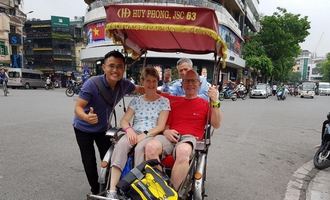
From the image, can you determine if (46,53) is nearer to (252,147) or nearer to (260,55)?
(260,55)

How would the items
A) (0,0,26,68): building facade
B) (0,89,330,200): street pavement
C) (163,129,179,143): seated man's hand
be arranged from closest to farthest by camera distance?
(163,129,179,143): seated man's hand, (0,89,330,200): street pavement, (0,0,26,68): building facade

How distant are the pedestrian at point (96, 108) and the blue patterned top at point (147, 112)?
0.86 feet

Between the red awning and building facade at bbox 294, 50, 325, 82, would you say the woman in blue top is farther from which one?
building facade at bbox 294, 50, 325, 82

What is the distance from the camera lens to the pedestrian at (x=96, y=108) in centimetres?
324

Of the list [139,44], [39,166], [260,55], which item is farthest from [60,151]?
[260,55]

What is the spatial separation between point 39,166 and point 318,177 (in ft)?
14.0

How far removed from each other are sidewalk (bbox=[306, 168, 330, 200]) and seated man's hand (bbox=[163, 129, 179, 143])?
200 cm

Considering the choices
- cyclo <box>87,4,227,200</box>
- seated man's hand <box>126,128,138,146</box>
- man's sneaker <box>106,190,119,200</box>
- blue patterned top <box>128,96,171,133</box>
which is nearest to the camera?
man's sneaker <box>106,190,119,200</box>

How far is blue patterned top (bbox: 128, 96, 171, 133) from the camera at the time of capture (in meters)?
3.52

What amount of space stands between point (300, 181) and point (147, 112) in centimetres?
272

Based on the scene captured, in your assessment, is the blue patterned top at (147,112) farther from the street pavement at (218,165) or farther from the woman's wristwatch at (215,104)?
the street pavement at (218,165)

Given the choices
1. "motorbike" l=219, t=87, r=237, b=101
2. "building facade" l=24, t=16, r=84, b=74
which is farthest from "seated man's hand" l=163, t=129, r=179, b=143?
"building facade" l=24, t=16, r=84, b=74

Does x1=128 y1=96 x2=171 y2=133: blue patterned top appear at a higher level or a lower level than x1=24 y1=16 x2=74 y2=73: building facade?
lower

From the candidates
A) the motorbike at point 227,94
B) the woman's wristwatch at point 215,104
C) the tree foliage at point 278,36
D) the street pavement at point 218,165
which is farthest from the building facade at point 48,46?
the woman's wristwatch at point 215,104
